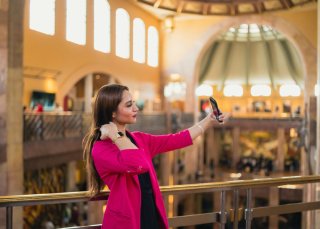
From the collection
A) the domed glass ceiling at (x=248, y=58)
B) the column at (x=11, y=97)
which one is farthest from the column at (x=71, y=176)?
the domed glass ceiling at (x=248, y=58)

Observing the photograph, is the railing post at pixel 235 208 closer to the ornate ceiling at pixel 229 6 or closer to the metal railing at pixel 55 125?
the metal railing at pixel 55 125

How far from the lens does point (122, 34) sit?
604 centimetres

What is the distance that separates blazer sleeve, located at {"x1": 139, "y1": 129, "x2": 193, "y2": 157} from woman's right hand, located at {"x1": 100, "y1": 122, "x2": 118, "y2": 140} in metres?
0.41

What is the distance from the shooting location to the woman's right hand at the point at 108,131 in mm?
1948

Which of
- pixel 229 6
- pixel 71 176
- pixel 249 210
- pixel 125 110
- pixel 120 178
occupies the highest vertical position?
pixel 229 6

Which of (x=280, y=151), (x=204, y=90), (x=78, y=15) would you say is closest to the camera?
(x=78, y=15)

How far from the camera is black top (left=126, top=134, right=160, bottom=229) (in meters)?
2.10

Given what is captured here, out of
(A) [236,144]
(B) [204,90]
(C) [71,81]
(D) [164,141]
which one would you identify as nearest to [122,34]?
(D) [164,141]

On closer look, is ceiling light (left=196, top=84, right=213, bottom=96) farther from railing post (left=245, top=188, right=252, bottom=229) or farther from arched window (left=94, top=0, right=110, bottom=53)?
railing post (left=245, top=188, right=252, bottom=229)

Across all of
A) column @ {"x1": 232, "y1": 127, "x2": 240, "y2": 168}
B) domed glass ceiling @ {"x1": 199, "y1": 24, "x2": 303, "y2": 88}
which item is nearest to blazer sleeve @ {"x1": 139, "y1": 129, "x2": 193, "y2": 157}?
column @ {"x1": 232, "y1": 127, "x2": 240, "y2": 168}

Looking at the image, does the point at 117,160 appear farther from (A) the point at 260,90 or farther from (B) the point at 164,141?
(A) the point at 260,90

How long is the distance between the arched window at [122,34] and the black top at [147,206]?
3.89 metres

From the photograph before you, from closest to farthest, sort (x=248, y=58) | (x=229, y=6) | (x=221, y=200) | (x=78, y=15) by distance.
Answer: (x=221, y=200)
(x=78, y=15)
(x=229, y=6)
(x=248, y=58)

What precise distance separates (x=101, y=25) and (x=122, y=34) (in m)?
0.69
